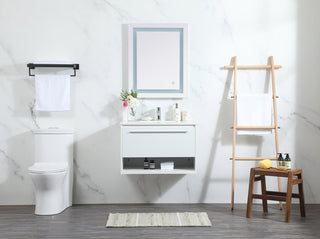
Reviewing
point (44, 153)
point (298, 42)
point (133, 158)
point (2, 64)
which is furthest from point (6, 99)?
point (298, 42)

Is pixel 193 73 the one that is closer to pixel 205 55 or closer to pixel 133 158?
pixel 205 55

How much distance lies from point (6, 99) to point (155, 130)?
1.55 meters

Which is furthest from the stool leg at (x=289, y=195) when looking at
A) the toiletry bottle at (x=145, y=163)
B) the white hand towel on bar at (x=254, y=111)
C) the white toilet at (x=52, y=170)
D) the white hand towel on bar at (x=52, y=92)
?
the white hand towel on bar at (x=52, y=92)

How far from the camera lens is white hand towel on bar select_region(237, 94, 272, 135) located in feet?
11.2

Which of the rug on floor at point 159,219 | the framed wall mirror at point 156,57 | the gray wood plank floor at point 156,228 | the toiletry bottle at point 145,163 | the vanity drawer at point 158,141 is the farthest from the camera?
the framed wall mirror at point 156,57

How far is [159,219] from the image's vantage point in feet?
9.73

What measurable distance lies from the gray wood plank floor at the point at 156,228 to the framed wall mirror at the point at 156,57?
3.90ft

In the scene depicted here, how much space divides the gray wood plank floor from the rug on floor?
0.07 m

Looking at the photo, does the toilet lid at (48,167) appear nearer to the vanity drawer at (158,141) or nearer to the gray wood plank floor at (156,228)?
the gray wood plank floor at (156,228)

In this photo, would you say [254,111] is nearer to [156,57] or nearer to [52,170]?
[156,57]

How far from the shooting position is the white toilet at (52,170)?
309cm

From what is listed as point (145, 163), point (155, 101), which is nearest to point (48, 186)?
point (145, 163)

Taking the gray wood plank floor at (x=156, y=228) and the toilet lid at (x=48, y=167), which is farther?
the toilet lid at (x=48, y=167)

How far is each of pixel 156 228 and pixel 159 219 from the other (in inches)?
8.4
